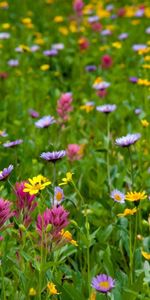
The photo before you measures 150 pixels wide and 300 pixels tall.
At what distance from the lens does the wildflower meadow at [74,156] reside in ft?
4.64

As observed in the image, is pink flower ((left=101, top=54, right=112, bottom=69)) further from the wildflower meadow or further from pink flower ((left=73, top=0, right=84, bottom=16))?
pink flower ((left=73, top=0, right=84, bottom=16))

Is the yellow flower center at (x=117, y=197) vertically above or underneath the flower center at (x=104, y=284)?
above

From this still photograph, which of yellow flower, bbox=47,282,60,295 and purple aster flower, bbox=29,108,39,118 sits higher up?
purple aster flower, bbox=29,108,39,118

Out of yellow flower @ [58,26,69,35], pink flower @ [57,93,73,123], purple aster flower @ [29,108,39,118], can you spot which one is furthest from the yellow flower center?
yellow flower @ [58,26,69,35]

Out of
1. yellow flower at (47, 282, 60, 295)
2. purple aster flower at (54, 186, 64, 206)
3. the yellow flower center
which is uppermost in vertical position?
purple aster flower at (54, 186, 64, 206)

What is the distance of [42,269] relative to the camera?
4.33 ft

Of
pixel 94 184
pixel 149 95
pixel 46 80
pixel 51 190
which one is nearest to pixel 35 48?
pixel 46 80

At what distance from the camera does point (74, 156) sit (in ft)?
7.35

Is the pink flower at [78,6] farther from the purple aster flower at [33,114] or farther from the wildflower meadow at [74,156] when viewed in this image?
the purple aster flower at [33,114]

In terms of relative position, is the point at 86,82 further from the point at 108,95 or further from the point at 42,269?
the point at 42,269

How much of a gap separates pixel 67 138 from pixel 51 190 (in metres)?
1.01

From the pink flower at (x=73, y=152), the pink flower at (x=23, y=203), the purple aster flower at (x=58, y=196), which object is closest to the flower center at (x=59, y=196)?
the purple aster flower at (x=58, y=196)

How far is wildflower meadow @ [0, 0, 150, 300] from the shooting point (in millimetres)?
1416

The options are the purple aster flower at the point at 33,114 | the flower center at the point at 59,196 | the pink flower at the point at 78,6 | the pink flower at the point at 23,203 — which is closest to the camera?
the pink flower at the point at 23,203
